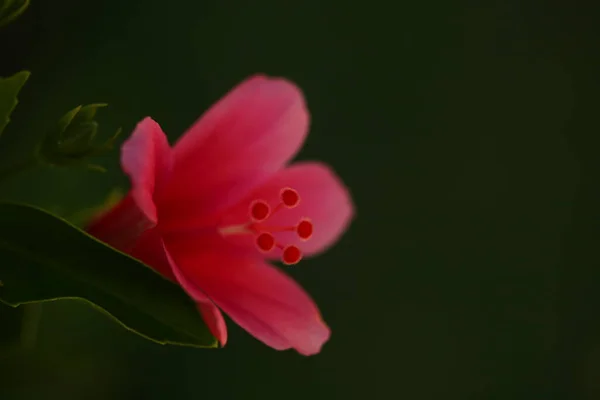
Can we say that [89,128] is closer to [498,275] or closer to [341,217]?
[341,217]

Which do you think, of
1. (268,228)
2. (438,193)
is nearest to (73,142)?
(268,228)

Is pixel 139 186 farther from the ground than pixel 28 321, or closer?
farther from the ground

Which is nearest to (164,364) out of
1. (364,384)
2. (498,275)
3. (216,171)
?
(364,384)

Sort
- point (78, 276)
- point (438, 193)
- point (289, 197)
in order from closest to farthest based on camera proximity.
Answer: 1. point (78, 276)
2. point (289, 197)
3. point (438, 193)

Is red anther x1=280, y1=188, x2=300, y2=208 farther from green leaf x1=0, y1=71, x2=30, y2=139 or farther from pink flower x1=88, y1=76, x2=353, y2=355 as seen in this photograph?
green leaf x1=0, y1=71, x2=30, y2=139

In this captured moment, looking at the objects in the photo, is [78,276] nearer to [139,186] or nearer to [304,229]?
[139,186]

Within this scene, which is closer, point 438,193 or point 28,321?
point 28,321

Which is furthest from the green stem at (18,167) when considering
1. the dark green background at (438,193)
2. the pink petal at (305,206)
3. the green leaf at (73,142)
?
the dark green background at (438,193)
